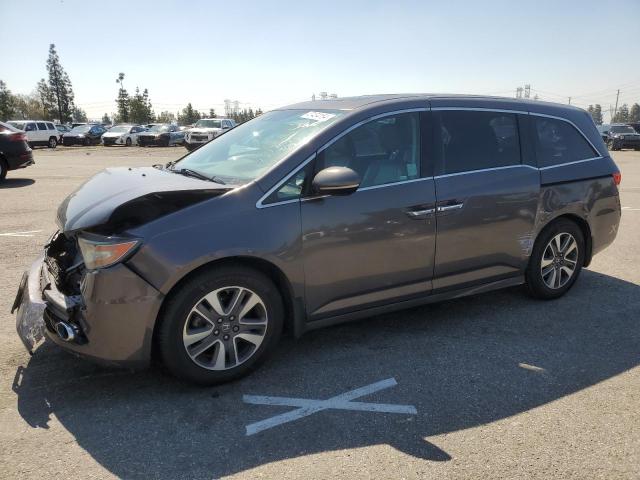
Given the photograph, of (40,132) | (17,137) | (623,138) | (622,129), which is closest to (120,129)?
(40,132)

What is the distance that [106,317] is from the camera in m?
2.86

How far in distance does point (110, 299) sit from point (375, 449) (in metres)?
1.65

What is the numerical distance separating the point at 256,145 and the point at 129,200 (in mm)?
1220

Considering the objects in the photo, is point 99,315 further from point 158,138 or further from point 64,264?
point 158,138

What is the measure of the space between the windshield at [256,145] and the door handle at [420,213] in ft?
2.81

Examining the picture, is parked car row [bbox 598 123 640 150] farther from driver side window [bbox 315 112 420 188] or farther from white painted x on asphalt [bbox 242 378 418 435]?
white painted x on asphalt [bbox 242 378 418 435]

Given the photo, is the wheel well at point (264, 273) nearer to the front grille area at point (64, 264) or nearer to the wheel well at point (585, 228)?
the front grille area at point (64, 264)

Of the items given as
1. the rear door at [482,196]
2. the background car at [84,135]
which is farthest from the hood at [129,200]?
the background car at [84,135]

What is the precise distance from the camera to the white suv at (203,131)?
2778cm

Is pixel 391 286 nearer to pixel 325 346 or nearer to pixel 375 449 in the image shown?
pixel 325 346

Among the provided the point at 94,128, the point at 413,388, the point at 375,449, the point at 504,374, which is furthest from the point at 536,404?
the point at 94,128

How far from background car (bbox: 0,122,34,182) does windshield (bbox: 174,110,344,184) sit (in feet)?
35.0

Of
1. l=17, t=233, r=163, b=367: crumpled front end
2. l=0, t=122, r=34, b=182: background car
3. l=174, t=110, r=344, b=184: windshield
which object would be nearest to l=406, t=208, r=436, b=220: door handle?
l=174, t=110, r=344, b=184: windshield

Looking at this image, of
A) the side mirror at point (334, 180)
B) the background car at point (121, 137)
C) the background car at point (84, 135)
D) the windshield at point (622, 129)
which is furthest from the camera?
the background car at point (121, 137)
